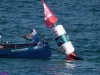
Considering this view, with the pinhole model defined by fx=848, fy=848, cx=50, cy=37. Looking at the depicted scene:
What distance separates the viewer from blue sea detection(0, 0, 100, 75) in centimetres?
5151

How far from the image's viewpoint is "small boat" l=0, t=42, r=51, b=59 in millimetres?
54906

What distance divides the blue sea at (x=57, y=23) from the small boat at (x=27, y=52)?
464 millimetres

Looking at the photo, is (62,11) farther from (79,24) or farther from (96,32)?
(96,32)

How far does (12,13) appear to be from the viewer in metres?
80.3

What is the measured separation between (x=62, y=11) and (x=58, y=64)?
29905 mm

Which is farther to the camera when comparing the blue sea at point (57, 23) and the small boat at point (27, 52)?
the small boat at point (27, 52)

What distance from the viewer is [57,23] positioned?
74312 millimetres

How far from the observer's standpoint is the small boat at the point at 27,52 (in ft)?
180

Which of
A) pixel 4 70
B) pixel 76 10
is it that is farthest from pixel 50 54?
pixel 76 10

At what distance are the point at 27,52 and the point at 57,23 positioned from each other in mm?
19460

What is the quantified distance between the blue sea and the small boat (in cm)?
46

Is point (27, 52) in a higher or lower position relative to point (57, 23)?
lower

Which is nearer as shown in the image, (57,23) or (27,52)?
(27,52)

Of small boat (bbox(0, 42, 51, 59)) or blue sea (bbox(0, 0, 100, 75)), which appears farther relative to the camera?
small boat (bbox(0, 42, 51, 59))
